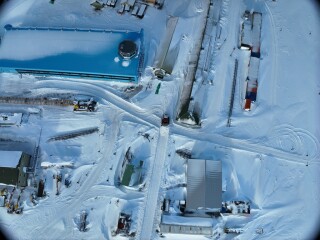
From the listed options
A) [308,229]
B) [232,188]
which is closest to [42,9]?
[232,188]

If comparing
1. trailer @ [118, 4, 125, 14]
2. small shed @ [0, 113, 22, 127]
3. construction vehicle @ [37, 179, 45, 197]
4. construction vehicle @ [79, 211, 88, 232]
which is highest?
trailer @ [118, 4, 125, 14]

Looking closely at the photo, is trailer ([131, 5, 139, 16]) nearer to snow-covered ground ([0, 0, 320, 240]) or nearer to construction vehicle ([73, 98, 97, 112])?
snow-covered ground ([0, 0, 320, 240])

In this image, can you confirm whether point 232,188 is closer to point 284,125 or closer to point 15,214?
point 284,125

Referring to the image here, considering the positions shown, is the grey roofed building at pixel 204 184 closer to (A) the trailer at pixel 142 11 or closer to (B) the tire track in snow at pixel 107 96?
(B) the tire track in snow at pixel 107 96

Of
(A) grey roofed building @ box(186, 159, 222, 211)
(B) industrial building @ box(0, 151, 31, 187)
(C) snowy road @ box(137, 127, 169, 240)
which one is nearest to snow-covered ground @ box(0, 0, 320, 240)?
(C) snowy road @ box(137, 127, 169, 240)

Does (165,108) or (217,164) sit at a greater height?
(165,108)

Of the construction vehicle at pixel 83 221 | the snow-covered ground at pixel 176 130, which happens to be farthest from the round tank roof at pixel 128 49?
the construction vehicle at pixel 83 221
